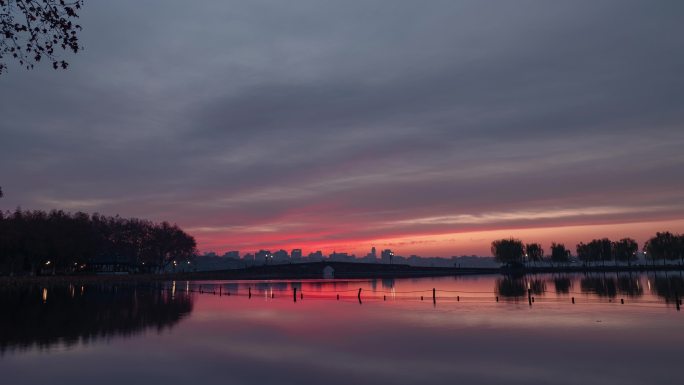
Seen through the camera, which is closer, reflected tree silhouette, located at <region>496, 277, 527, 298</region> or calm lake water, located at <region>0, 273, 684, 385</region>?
calm lake water, located at <region>0, 273, 684, 385</region>

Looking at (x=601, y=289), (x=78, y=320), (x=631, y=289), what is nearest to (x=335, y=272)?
(x=601, y=289)

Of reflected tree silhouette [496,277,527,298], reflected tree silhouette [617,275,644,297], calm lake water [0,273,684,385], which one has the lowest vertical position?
reflected tree silhouette [617,275,644,297]

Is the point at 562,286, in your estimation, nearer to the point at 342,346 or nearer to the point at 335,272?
the point at 342,346

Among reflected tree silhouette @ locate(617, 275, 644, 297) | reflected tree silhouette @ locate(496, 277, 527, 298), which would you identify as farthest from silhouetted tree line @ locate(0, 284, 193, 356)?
reflected tree silhouette @ locate(617, 275, 644, 297)

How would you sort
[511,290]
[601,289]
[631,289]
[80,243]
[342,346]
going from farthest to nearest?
[80,243] < [511,290] < [601,289] < [631,289] < [342,346]

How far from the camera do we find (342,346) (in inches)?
1126

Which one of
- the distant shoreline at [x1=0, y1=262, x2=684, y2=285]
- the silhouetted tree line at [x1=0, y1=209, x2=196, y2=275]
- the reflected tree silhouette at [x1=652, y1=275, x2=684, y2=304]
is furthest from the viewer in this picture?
the distant shoreline at [x1=0, y1=262, x2=684, y2=285]

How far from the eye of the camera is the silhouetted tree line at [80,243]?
97.0m

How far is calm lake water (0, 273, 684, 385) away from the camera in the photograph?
69.3 feet

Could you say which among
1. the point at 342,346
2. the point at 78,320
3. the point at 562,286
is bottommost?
the point at 562,286

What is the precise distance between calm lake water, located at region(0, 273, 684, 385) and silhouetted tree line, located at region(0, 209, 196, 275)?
193ft

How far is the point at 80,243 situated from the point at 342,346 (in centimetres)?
10170

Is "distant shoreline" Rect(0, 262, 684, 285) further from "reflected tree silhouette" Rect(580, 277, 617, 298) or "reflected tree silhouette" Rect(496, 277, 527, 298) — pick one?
"reflected tree silhouette" Rect(580, 277, 617, 298)

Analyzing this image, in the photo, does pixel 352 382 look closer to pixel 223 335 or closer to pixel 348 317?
pixel 223 335
